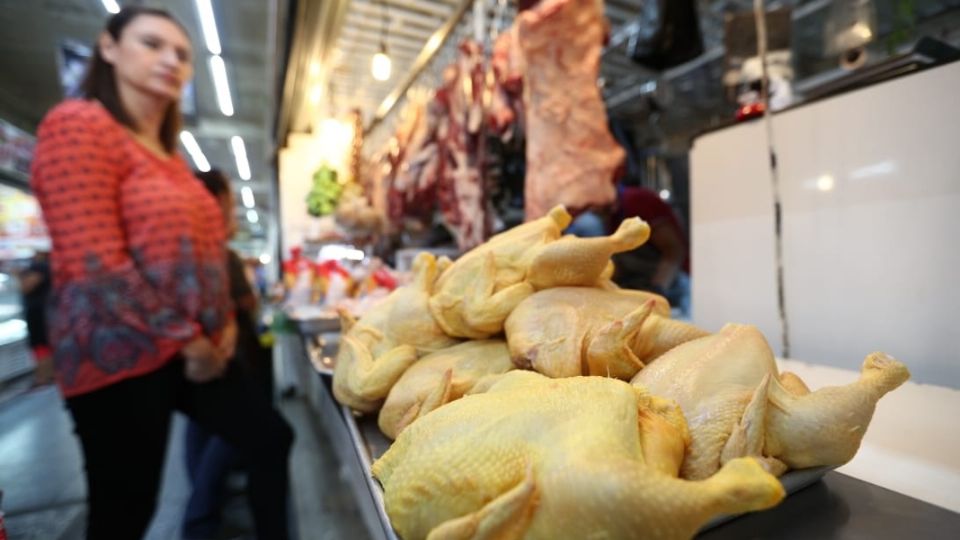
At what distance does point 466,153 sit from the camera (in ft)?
7.98

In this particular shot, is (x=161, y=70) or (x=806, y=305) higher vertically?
(x=161, y=70)

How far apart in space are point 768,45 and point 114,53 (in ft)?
8.37

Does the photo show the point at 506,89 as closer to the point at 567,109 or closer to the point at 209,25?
the point at 567,109

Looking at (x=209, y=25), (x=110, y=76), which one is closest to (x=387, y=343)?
(x=110, y=76)

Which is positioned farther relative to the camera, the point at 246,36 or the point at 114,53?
the point at 246,36

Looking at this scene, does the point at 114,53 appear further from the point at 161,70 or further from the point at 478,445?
the point at 478,445

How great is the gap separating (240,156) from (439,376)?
33.6 ft

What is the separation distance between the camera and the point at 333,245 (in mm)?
5270

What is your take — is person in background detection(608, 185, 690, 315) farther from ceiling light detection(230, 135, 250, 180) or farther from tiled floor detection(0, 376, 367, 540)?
ceiling light detection(230, 135, 250, 180)

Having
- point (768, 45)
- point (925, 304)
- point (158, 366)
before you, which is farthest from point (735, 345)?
point (768, 45)

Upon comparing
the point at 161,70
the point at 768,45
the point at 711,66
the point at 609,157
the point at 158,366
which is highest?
the point at 711,66

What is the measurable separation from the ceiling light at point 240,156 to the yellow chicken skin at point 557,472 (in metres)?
8.97

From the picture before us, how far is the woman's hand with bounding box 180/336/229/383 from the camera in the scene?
53.0 inches

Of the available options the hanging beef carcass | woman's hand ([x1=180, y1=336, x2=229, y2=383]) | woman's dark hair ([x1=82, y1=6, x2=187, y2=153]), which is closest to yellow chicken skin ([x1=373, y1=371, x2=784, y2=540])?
woman's hand ([x1=180, y1=336, x2=229, y2=383])
